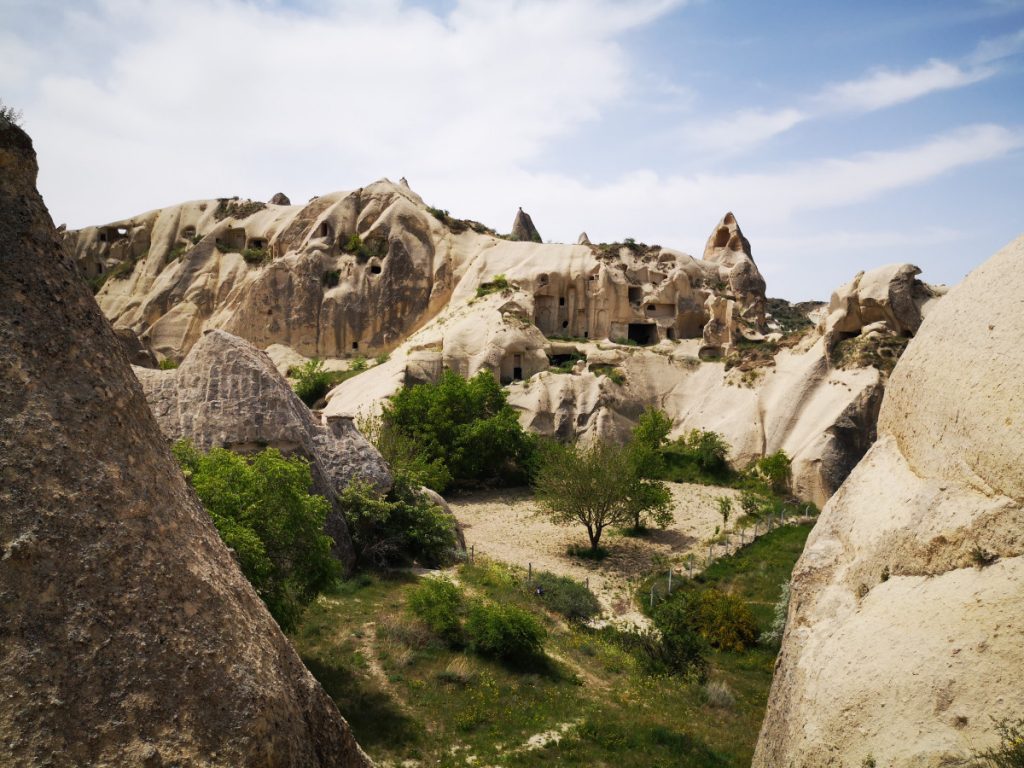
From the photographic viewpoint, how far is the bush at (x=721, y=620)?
1678 centimetres

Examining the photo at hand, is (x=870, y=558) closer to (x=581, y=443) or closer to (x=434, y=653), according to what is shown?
(x=434, y=653)

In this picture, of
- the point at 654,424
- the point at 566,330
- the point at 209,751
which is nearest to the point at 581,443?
the point at 654,424

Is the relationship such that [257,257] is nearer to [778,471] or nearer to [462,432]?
[462,432]

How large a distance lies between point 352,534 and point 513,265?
3073cm

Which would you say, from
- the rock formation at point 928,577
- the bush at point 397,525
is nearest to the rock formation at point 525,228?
the bush at point 397,525

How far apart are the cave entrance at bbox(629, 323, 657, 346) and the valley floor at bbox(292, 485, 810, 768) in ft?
90.1

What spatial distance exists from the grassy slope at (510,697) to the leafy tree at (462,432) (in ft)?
41.6

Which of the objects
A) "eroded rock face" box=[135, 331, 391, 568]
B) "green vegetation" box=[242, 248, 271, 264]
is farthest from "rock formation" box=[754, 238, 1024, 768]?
"green vegetation" box=[242, 248, 271, 264]

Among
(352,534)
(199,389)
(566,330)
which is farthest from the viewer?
(566,330)

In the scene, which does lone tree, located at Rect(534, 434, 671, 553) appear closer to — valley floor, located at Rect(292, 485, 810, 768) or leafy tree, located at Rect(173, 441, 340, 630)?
valley floor, located at Rect(292, 485, 810, 768)

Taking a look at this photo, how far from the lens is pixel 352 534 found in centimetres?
1861

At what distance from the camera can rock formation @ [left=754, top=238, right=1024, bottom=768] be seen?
505cm

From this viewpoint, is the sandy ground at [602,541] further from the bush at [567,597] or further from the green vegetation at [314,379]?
the green vegetation at [314,379]

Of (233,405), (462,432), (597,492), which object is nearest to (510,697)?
(233,405)
